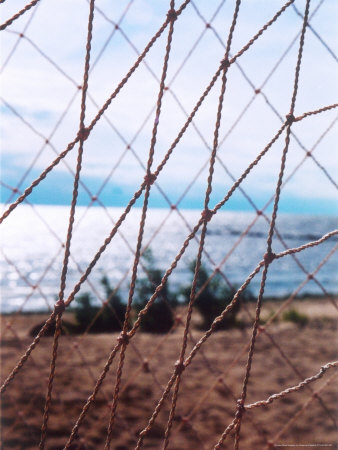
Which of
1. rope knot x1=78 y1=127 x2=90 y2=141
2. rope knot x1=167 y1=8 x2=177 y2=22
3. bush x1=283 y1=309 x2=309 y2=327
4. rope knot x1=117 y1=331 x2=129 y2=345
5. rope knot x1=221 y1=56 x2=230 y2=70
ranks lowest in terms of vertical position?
rope knot x1=117 y1=331 x2=129 y2=345

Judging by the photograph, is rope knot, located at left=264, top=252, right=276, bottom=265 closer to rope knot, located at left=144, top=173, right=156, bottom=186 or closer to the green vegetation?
rope knot, located at left=144, top=173, right=156, bottom=186

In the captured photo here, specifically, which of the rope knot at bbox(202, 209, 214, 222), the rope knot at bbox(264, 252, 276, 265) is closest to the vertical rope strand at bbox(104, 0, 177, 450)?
the rope knot at bbox(202, 209, 214, 222)

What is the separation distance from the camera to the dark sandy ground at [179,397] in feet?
8.35

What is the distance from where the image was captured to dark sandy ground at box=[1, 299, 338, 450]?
8.35 ft

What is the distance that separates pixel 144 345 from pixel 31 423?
7.18 feet

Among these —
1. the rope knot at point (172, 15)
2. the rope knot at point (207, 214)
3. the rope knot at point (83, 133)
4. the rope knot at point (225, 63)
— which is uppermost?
the rope knot at point (172, 15)

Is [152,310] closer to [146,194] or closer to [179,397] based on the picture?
[179,397]

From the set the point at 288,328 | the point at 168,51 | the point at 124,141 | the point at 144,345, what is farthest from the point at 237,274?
the point at 168,51

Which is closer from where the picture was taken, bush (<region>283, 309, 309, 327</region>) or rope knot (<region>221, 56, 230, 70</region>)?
rope knot (<region>221, 56, 230, 70</region>)

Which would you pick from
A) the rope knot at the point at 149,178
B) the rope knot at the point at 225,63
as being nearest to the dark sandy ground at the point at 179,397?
the rope knot at the point at 149,178

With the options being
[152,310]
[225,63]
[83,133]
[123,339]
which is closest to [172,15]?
[225,63]

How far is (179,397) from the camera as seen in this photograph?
3.15 metres

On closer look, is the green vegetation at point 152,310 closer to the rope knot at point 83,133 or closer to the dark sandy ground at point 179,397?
the dark sandy ground at point 179,397

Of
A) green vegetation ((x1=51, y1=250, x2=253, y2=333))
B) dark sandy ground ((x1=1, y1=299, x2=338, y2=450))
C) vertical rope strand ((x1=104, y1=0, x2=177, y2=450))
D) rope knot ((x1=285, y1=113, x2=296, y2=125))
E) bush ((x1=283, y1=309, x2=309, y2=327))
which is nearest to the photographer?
vertical rope strand ((x1=104, y1=0, x2=177, y2=450))
